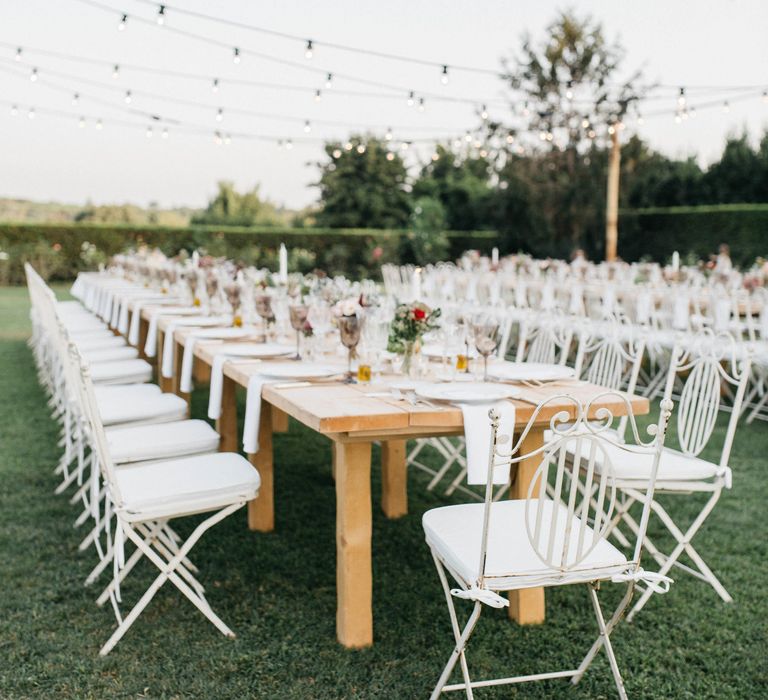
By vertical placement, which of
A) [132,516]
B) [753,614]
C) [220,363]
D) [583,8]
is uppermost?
[583,8]

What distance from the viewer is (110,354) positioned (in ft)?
18.2

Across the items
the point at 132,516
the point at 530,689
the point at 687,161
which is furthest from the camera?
the point at 687,161

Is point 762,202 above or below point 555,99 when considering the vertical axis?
below

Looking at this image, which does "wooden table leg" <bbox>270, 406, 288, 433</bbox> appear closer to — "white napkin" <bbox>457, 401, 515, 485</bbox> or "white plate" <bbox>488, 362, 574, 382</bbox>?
"white plate" <bbox>488, 362, 574, 382</bbox>

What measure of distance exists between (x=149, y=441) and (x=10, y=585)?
0.72 metres

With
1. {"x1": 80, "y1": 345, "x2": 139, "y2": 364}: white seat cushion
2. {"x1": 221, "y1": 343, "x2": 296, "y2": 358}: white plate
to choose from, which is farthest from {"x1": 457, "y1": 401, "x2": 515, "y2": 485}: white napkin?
{"x1": 80, "y1": 345, "x2": 139, "y2": 364}: white seat cushion

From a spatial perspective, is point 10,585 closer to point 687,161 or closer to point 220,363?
point 220,363

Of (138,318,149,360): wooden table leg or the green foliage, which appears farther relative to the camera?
the green foliage

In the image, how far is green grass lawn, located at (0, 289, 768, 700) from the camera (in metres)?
2.35

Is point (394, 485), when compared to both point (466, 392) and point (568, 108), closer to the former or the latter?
point (466, 392)

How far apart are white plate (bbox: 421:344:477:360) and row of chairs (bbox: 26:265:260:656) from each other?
3.24 feet

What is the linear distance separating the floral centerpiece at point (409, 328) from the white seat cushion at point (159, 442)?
820 mm

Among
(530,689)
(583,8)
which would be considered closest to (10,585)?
(530,689)

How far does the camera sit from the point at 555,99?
877 inches
